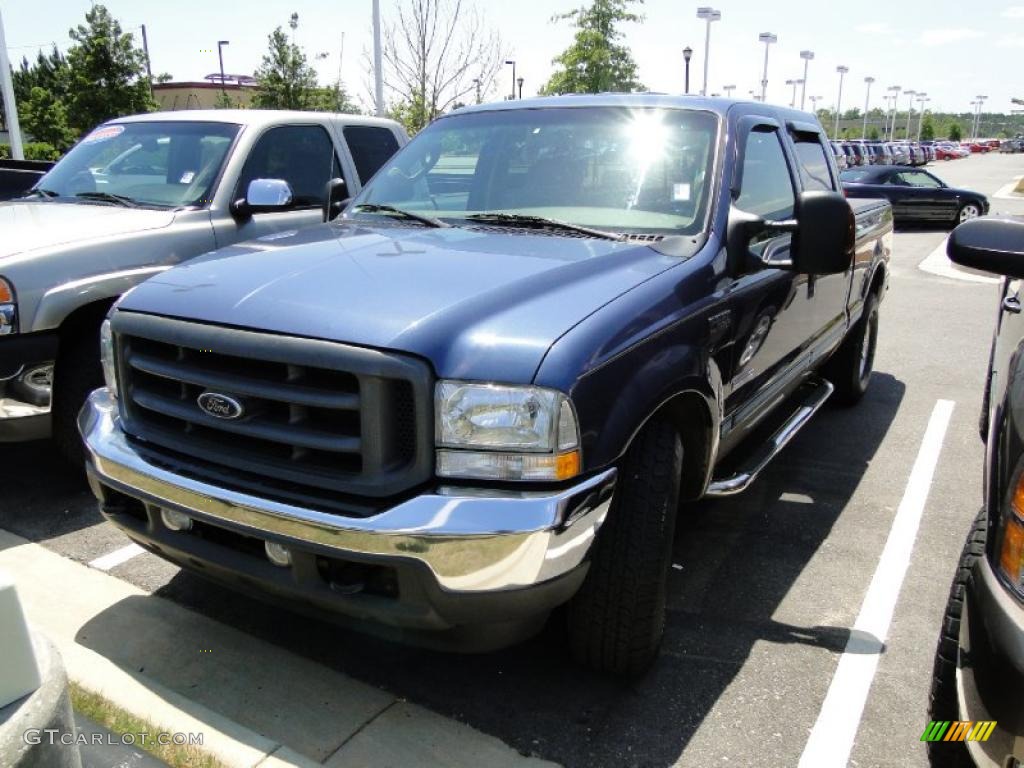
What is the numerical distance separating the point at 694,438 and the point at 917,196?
64.9 ft

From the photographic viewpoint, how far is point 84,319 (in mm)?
4215

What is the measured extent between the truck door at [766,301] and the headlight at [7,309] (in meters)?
3.12

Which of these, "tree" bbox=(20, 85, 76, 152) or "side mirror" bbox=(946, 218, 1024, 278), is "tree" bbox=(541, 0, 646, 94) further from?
"side mirror" bbox=(946, 218, 1024, 278)

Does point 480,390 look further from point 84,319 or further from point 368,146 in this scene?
point 368,146

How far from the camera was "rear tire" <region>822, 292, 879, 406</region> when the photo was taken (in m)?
5.90

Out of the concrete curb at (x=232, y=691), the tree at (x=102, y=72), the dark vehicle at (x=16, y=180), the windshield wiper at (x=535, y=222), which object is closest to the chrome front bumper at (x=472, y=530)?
the concrete curb at (x=232, y=691)

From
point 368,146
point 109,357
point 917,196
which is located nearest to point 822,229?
point 109,357

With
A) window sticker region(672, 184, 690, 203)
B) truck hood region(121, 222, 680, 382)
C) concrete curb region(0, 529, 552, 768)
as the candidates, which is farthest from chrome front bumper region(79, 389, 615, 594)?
window sticker region(672, 184, 690, 203)

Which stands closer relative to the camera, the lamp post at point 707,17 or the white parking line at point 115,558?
the white parking line at point 115,558

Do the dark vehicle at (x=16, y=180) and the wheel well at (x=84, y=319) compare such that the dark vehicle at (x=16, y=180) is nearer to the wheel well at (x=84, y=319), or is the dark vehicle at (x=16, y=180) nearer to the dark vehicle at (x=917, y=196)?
the wheel well at (x=84, y=319)

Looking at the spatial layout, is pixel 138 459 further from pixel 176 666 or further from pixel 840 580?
pixel 840 580

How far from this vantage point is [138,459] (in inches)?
108

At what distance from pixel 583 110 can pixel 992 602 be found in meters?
2.60

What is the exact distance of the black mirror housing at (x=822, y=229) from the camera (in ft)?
10.1
